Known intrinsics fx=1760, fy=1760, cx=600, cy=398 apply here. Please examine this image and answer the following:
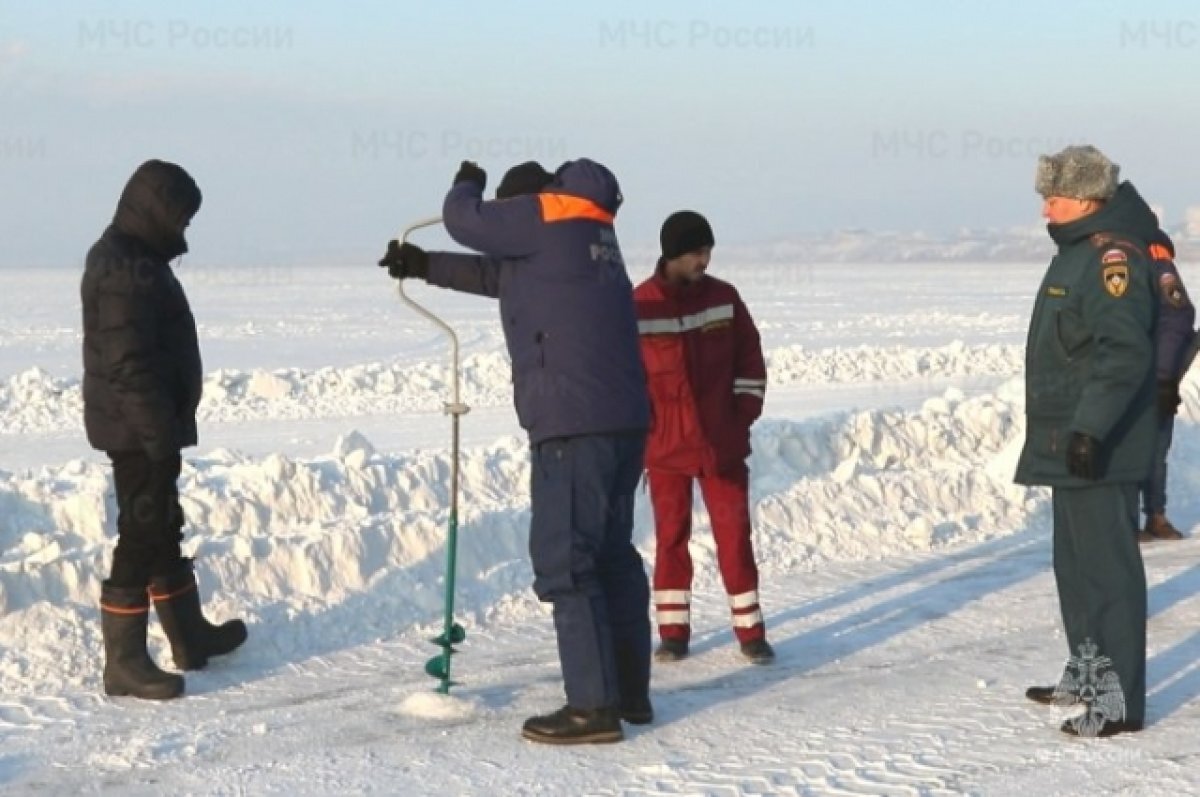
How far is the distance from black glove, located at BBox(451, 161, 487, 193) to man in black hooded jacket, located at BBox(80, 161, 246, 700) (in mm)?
1215

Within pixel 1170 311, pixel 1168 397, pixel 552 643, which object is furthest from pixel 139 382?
pixel 1170 311

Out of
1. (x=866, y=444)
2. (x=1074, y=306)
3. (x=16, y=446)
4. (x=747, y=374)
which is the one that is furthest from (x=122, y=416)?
(x=16, y=446)

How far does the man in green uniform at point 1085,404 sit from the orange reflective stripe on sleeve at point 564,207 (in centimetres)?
154

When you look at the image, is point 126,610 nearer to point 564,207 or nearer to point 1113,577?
point 564,207

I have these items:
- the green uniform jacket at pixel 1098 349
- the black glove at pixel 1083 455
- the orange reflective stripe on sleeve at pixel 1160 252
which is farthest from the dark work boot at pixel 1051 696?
the orange reflective stripe on sleeve at pixel 1160 252

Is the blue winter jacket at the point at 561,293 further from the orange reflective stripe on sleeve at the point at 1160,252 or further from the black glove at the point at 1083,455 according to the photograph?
the orange reflective stripe on sleeve at the point at 1160,252

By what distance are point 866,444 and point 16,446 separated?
8290 millimetres

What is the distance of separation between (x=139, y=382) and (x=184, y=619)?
1049 mm

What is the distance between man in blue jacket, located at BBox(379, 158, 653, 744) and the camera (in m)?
5.71

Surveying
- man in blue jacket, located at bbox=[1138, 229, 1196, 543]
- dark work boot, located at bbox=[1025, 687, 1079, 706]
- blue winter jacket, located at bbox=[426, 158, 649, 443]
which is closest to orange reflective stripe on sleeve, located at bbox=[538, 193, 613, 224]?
blue winter jacket, located at bbox=[426, 158, 649, 443]

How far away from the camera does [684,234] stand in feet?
22.9

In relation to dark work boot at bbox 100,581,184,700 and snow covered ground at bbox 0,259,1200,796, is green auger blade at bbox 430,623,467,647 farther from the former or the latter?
dark work boot at bbox 100,581,184,700

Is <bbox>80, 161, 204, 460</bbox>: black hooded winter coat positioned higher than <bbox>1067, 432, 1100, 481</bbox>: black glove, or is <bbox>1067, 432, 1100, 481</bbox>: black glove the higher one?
<bbox>80, 161, 204, 460</bbox>: black hooded winter coat

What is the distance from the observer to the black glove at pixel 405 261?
5750 millimetres
